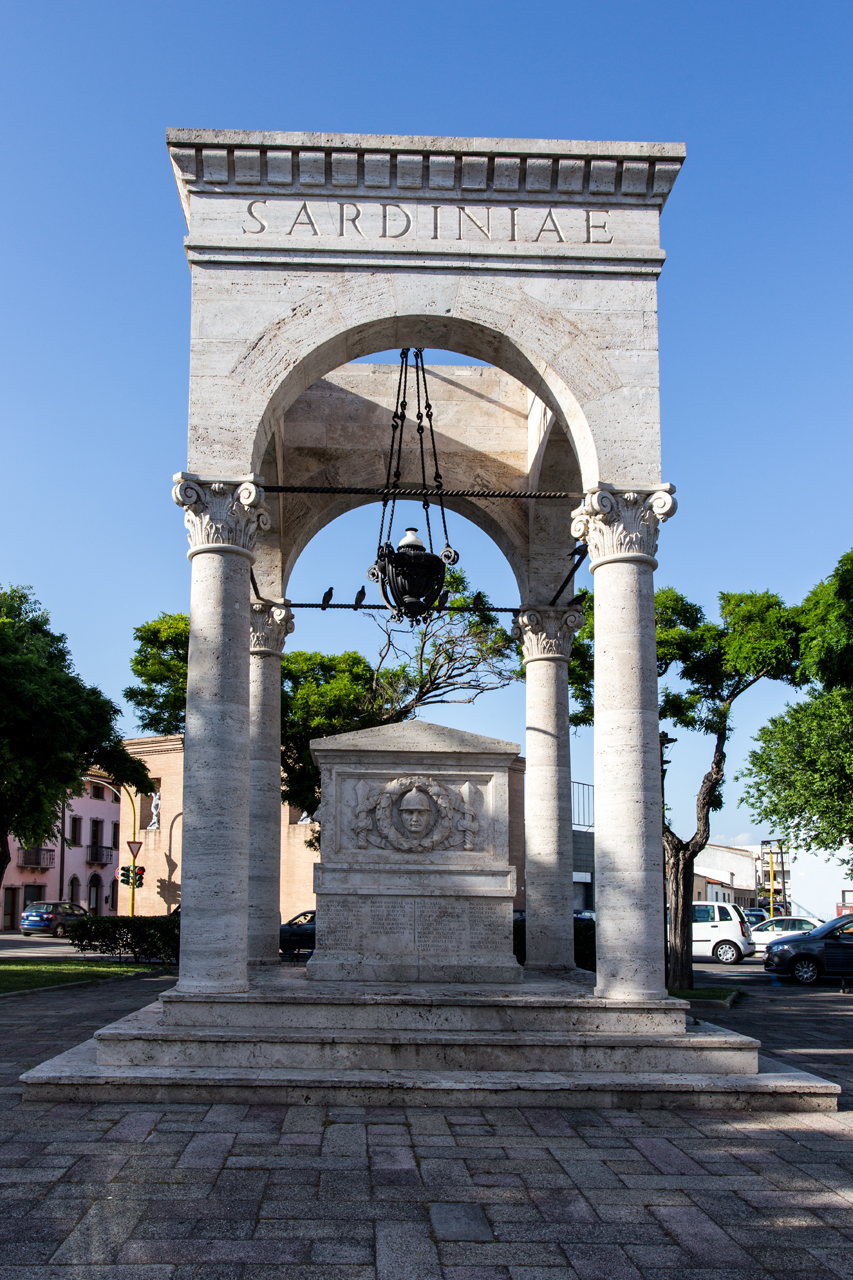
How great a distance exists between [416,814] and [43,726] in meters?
10.5

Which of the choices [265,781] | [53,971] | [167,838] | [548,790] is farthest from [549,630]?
[167,838]

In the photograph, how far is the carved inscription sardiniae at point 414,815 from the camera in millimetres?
11164

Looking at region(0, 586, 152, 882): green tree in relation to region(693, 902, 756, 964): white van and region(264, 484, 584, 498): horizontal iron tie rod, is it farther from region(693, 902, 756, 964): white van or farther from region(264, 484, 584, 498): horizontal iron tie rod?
region(693, 902, 756, 964): white van

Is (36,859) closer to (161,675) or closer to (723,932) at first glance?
(161,675)

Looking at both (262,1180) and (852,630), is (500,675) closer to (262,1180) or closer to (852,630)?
(852,630)

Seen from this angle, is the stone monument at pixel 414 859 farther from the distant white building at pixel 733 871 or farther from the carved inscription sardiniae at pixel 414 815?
the distant white building at pixel 733 871

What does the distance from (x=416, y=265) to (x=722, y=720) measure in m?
13.1

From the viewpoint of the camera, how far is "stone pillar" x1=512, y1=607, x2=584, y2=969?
1275 cm

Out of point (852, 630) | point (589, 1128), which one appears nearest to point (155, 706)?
point (852, 630)

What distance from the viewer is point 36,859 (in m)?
53.5

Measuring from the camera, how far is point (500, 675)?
25.2 meters

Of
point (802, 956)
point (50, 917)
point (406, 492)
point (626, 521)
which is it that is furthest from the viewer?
point (50, 917)

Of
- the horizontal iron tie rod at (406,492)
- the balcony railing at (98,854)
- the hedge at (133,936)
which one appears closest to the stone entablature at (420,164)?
the horizontal iron tie rod at (406,492)

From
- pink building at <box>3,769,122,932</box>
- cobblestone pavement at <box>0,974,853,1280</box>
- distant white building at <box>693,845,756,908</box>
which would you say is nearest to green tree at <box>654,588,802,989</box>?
cobblestone pavement at <box>0,974,853,1280</box>
